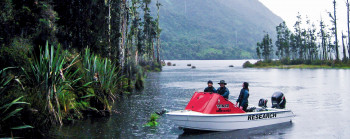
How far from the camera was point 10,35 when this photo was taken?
17797 millimetres

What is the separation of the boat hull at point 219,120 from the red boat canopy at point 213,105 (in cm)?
29

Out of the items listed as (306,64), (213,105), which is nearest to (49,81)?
(213,105)

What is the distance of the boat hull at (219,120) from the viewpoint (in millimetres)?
14555

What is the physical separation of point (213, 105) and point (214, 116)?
0.50m

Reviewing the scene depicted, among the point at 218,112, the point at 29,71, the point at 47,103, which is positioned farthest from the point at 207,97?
the point at 29,71

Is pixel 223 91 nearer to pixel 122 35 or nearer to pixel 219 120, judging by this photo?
pixel 219 120

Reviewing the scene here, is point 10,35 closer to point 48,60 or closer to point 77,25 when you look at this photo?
point 48,60

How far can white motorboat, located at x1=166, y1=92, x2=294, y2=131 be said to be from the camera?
14.6 meters

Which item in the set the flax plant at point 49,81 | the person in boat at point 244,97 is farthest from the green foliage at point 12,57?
the person in boat at point 244,97

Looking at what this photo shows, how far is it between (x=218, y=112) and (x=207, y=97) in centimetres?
89

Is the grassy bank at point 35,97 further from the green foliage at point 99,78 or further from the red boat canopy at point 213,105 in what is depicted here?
the red boat canopy at point 213,105

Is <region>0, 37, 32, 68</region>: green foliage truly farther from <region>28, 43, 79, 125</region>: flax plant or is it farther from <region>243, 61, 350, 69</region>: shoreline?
<region>243, 61, 350, 69</region>: shoreline

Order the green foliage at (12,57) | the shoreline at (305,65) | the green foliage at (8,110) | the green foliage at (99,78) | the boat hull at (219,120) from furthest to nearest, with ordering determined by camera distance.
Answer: the shoreline at (305,65)
the green foliage at (99,78)
the green foliage at (12,57)
the boat hull at (219,120)
the green foliage at (8,110)

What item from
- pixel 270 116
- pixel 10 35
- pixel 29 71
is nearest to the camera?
pixel 29 71
